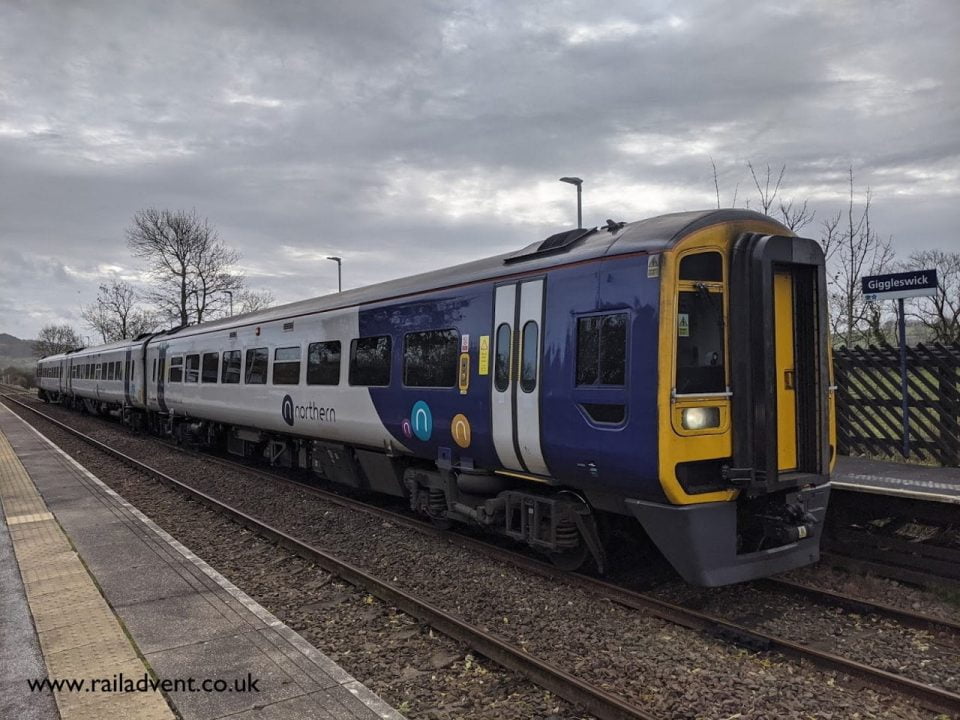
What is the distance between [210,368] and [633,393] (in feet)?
36.8

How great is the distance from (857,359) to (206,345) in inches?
470

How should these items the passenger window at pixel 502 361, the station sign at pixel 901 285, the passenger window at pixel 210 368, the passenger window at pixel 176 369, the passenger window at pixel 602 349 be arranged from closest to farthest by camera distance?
the passenger window at pixel 602 349 < the passenger window at pixel 502 361 < the station sign at pixel 901 285 < the passenger window at pixel 210 368 < the passenger window at pixel 176 369

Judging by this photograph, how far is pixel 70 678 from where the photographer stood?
4195 millimetres

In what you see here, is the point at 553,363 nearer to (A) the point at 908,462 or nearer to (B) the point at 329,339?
(B) the point at 329,339

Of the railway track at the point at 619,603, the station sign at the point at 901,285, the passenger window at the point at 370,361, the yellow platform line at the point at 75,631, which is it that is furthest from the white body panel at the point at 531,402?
the station sign at the point at 901,285

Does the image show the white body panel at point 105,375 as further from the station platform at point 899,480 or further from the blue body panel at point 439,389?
the station platform at point 899,480

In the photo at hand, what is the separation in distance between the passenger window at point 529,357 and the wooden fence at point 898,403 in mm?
5838

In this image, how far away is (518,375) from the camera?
6.29 meters

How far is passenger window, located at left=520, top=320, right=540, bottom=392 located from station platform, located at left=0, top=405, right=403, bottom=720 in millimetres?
2731

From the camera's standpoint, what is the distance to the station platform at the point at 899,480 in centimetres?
637

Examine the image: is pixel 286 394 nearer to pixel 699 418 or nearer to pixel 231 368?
pixel 231 368

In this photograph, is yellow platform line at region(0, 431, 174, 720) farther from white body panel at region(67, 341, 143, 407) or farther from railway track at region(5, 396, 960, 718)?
white body panel at region(67, 341, 143, 407)

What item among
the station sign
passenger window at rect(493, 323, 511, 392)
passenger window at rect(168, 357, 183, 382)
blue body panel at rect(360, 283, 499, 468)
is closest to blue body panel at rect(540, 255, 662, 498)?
passenger window at rect(493, 323, 511, 392)

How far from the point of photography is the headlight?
511 centimetres
